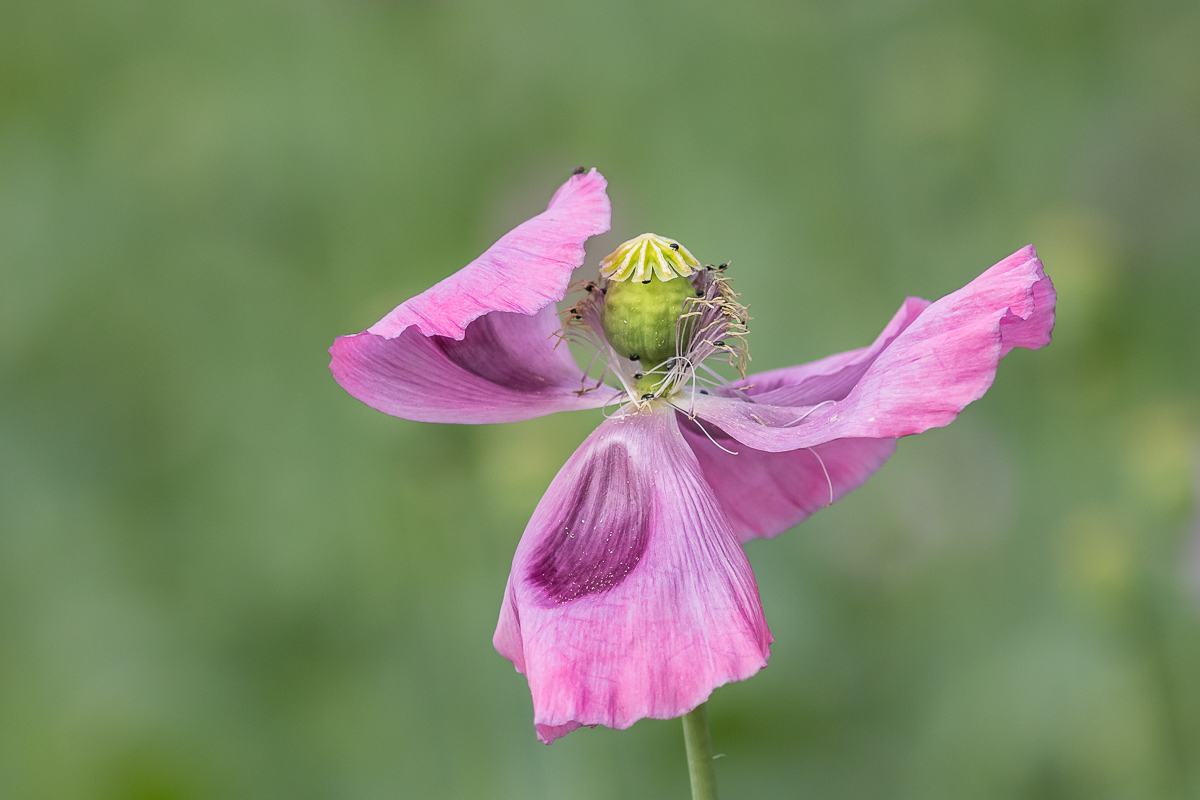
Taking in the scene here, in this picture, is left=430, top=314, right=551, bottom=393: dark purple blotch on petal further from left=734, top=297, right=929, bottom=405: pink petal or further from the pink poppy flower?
left=734, top=297, right=929, bottom=405: pink petal

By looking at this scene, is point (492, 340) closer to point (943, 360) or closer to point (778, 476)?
point (778, 476)

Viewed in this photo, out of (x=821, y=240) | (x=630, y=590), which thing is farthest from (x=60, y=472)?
(x=630, y=590)

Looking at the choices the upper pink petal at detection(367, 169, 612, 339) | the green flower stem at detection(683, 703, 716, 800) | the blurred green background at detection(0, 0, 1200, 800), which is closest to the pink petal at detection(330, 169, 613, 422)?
the upper pink petal at detection(367, 169, 612, 339)

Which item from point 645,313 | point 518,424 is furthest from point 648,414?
point 518,424

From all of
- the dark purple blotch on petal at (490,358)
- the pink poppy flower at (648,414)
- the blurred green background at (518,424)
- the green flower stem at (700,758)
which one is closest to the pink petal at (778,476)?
the pink poppy flower at (648,414)

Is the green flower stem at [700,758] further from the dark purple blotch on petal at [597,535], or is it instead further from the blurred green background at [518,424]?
the blurred green background at [518,424]
